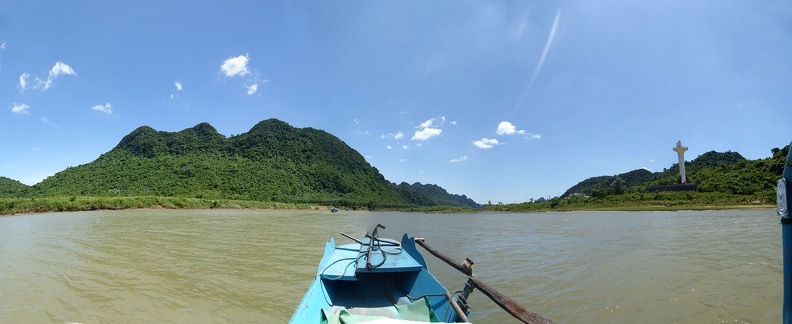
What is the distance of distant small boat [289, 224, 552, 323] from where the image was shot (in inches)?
173

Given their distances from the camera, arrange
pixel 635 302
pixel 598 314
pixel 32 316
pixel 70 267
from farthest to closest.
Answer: pixel 70 267
pixel 635 302
pixel 598 314
pixel 32 316

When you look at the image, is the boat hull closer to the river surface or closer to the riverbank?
the river surface

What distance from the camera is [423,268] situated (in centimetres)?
601

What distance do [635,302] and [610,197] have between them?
60.0 m

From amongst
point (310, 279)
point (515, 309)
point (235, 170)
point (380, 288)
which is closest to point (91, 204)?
point (310, 279)

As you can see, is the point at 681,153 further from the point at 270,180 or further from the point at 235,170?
the point at 235,170

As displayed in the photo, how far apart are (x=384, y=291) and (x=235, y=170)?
8045 cm

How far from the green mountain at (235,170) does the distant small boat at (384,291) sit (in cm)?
6103

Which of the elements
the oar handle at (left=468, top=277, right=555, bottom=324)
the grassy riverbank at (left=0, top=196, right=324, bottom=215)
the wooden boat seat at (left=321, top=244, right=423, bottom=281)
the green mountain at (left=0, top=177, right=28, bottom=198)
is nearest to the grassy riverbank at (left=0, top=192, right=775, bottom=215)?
the grassy riverbank at (left=0, top=196, right=324, bottom=215)

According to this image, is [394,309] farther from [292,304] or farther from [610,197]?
[610,197]

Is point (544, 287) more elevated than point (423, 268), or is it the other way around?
point (423, 268)

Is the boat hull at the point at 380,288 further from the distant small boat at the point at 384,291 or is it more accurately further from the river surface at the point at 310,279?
the river surface at the point at 310,279

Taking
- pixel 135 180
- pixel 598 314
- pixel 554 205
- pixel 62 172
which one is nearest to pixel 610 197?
pixel 554 205

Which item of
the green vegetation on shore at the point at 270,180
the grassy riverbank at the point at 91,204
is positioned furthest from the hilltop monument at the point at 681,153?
the grassy riverbank at the point at 91,204
